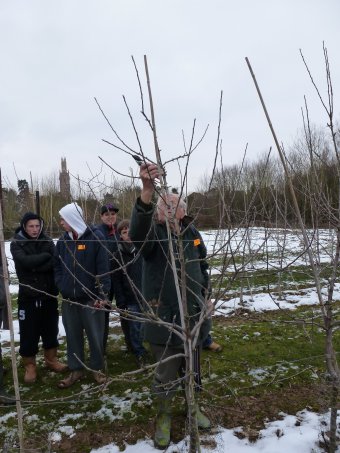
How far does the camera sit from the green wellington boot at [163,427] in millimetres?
2549

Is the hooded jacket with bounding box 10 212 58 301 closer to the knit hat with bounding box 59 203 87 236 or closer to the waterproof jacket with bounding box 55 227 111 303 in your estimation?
the waterproof jacket with bounding box 55 227 111 303

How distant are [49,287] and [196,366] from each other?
72.1 inches

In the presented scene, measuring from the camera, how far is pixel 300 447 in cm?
252

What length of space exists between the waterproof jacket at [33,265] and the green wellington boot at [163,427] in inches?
64.8

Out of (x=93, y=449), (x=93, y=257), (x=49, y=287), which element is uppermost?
(x=93, y=257)

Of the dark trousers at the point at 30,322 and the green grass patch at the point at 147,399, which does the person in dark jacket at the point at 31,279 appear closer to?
the dark trousers at the point at 30,322

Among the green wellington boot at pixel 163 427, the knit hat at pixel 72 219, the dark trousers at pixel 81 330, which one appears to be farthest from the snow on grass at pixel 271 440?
the knit hat at pixel 72 219

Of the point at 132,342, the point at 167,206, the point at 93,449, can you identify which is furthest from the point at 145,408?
the point at 167,206

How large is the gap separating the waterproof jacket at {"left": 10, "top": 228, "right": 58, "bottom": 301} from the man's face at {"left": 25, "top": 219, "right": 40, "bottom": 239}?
6 cm

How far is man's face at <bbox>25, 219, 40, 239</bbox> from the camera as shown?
3664mm

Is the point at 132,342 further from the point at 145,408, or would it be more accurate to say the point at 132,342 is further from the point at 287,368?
the point at 287,368

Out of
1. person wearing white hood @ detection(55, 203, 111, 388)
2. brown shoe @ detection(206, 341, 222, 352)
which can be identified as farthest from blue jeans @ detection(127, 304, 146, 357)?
brown shoe @ detection(206, 341, 222, 352)

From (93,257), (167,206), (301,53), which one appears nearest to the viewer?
(167,206)

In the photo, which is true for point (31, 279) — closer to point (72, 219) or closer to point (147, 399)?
point (72, 219)
